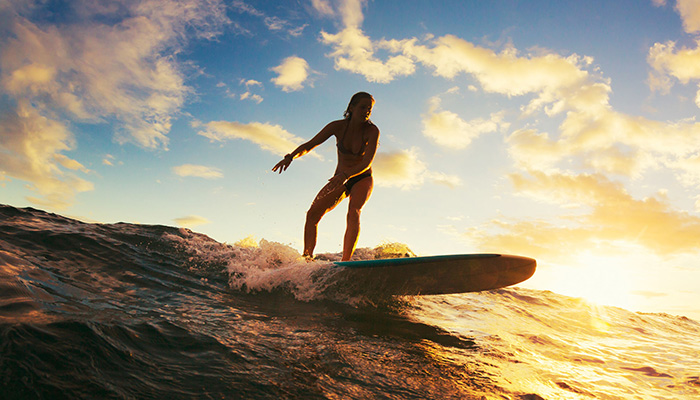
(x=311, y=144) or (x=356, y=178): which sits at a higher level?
(x=311, y=144)

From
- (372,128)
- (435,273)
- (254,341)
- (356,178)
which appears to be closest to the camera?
(254,341)

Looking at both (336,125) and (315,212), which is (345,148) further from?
(315,212)

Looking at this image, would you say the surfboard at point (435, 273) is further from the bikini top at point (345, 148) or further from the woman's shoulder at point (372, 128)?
the woman's shoulder at point (372, 128)

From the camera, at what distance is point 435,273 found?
158 inches

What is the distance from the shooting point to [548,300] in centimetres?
991

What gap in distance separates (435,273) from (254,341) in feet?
7.59

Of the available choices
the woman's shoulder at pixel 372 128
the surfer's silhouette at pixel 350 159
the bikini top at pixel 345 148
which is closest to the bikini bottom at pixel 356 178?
the surfer's silhouette at pixel 350 159

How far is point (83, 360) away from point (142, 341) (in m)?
0.40

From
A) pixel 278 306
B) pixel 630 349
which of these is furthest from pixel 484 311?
pixel 278 306

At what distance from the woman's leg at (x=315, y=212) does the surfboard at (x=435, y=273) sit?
106 centimetres

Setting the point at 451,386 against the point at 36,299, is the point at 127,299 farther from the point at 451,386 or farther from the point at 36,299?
the point at 451,386

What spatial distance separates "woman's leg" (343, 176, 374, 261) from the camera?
15.7 feet

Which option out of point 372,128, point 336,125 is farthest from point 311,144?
point 372,128

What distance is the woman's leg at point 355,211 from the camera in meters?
4.79
